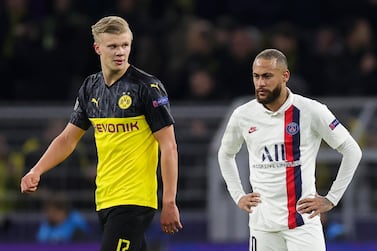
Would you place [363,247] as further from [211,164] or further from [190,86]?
[190,86]

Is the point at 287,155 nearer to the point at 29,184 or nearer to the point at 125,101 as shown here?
the point at 125,101

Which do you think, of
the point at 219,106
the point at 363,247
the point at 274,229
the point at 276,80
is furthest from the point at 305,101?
the point at 219,106

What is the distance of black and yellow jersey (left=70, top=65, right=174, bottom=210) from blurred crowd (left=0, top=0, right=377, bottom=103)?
214 inches

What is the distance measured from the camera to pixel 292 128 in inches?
318

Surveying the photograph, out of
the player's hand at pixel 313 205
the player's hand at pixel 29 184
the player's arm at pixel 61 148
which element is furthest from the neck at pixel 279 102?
the player's hand at pixel 29 184

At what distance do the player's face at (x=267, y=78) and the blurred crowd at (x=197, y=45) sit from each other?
505 cm

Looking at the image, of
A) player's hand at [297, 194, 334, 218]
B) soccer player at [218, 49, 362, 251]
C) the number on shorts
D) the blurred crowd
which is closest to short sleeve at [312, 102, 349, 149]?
soccer player at [218, 49, 362, 251]

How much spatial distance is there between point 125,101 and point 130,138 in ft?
0.78

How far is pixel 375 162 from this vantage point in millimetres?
12227

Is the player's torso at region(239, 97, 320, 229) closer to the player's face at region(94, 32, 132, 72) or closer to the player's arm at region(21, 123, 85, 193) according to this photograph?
the player's face at region(94, 32, 132, 72)

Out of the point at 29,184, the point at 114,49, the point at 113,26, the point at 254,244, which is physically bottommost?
the point at 254,244

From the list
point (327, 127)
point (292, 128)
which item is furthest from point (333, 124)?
point (292, 128)

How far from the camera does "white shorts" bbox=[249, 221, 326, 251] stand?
7.96 meters

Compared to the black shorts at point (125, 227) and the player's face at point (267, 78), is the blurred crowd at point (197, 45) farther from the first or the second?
the black shorts at point (125, 227)
